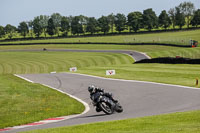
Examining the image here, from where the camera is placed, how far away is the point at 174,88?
20.1 meters

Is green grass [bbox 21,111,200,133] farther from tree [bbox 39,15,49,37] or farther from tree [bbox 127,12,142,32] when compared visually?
tree [bbox 39,15,49,37]

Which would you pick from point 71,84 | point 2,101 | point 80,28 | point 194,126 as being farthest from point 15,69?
point 80,28

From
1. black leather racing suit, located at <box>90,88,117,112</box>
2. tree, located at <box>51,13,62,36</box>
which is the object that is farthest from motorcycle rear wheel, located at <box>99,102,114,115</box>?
tree, located at <box>51,13,62,36</box>

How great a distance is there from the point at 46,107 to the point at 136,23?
144 m

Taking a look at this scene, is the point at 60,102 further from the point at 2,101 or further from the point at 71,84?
the point at 71,84

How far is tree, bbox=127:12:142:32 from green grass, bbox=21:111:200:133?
147 m

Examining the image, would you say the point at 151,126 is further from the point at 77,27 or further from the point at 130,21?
the point at 77,27

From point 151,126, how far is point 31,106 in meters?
8.17

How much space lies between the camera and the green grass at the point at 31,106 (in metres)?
14.2

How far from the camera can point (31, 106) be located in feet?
53.8

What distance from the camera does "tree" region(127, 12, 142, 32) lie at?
6159 inches

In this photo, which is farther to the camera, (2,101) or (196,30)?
(196,30)

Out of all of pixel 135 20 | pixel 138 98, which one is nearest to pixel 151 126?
pixel 138 98

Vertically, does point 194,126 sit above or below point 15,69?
above
